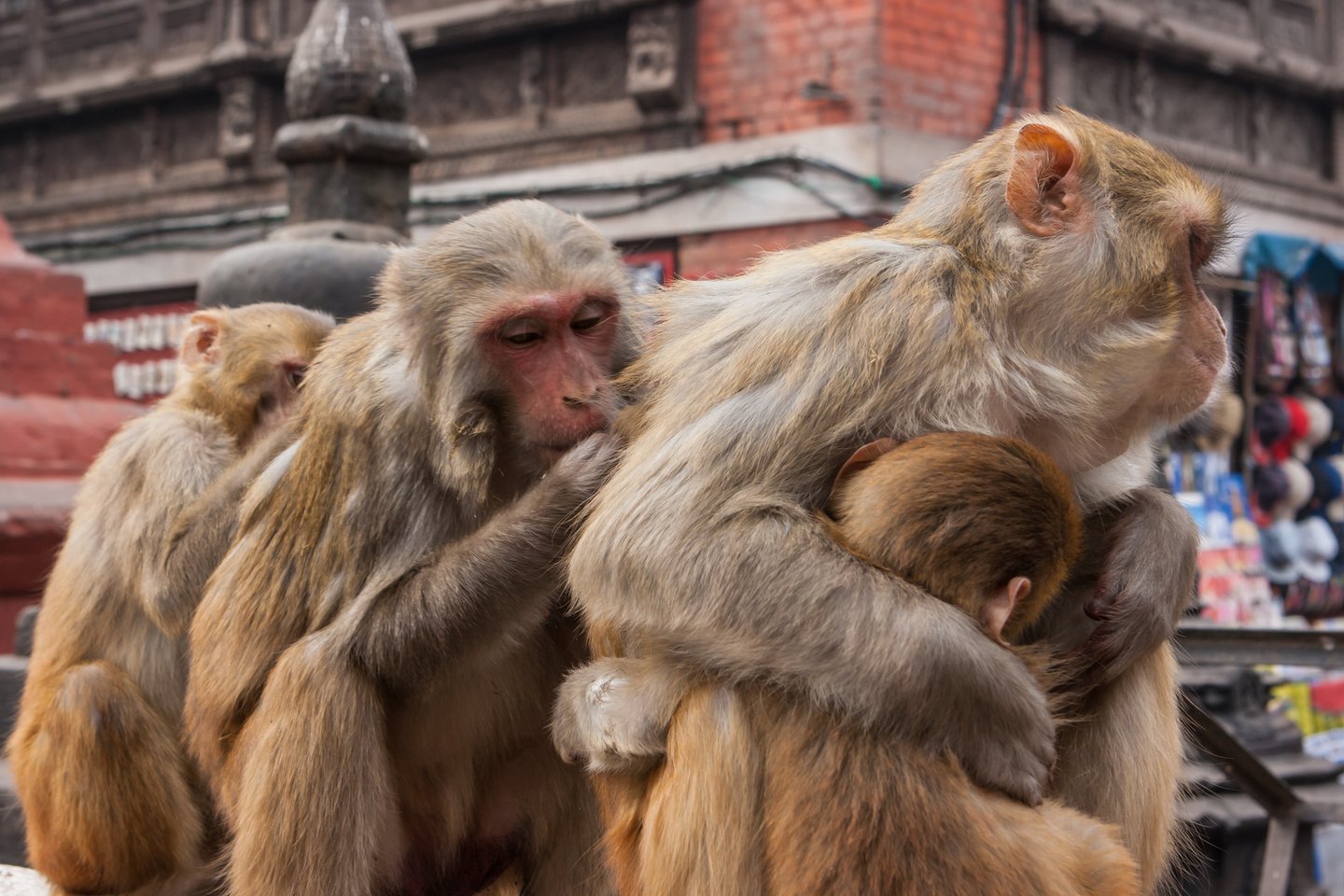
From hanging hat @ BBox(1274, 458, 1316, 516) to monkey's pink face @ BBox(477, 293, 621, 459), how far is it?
8597 millimetres

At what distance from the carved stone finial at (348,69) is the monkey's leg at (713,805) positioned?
3351 millimetres

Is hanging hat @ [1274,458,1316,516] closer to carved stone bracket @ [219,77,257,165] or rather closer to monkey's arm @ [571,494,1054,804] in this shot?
carved stone bracket @ [219,77,257,165]

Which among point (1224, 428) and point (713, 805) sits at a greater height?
point (1224, 428)

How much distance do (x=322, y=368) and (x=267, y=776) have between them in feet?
2.41

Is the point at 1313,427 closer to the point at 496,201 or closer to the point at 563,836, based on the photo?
the point at 496,201

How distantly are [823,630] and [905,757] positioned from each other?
0.18 m

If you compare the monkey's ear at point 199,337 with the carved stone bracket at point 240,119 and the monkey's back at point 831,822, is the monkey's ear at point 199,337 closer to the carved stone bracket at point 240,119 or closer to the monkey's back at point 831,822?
the monkey's back at point 831,822

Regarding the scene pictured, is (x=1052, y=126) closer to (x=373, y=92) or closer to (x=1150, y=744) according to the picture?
(x=1150, y=744)

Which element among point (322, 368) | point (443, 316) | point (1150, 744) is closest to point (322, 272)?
point (322, 368)

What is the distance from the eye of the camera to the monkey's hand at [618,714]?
6.11 feet

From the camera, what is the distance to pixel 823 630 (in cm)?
174

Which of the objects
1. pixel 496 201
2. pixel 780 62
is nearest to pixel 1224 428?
pixel 780 62

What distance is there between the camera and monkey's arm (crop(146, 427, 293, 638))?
259 centimetres

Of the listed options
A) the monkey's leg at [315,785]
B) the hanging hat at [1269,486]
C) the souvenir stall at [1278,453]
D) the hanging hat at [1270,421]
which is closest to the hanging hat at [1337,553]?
the souvenir stall at [1278,453]
